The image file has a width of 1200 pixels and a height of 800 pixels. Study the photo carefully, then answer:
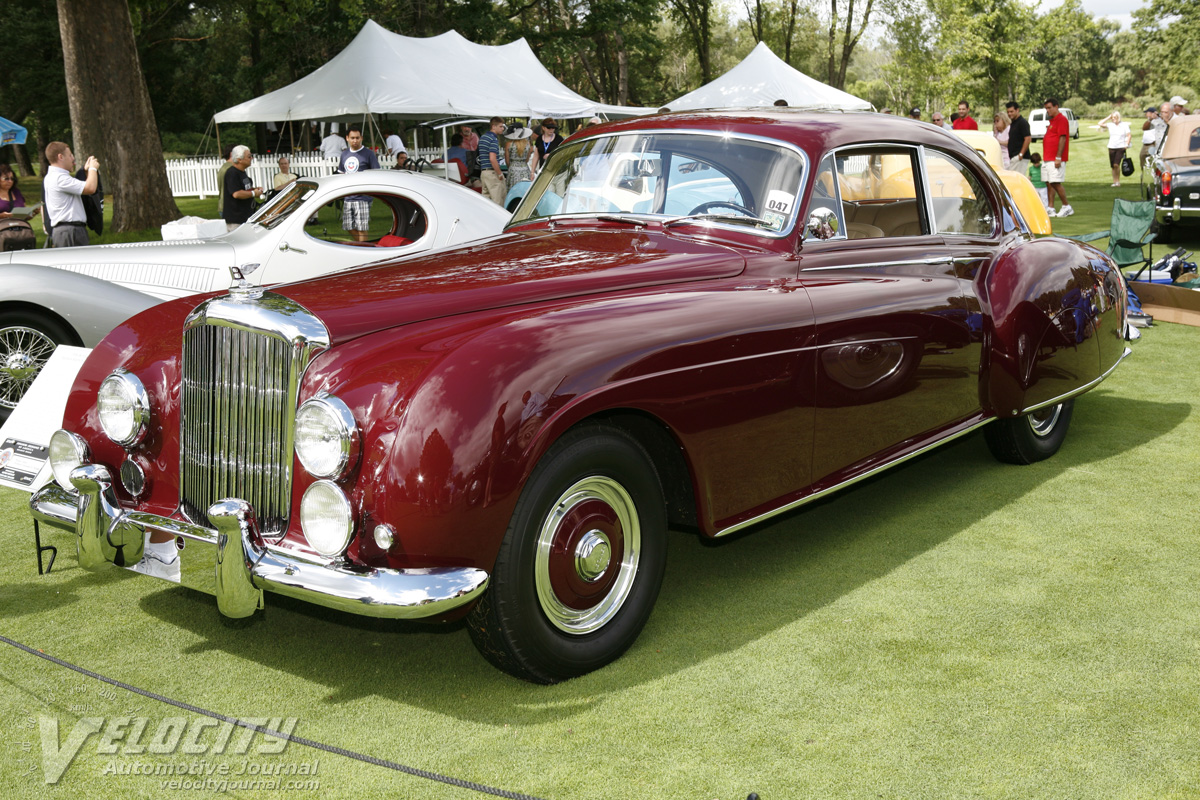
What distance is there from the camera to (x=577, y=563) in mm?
3184

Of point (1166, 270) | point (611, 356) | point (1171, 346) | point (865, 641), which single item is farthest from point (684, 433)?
point (1166, 270)

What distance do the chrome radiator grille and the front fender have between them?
361 cm

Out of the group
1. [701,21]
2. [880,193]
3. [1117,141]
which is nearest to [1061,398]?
[880,193]

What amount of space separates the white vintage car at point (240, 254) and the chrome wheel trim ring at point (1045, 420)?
12.9 ft

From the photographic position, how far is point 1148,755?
2.79 m

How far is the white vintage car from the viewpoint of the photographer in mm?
6406

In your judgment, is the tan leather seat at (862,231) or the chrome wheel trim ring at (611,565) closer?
the chrome wheel trim ring at (611,565)

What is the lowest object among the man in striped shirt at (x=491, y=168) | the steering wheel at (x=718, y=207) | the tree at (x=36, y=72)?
the steering wheel at (x=718, y=207)

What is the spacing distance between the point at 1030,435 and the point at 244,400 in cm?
409

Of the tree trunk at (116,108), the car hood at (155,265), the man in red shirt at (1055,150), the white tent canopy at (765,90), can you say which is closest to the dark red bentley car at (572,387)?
the car hood at (155,265)

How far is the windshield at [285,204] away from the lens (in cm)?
786

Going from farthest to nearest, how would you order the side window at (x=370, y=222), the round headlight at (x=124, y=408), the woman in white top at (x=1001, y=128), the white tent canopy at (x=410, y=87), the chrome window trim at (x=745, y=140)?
the white tent canopy at (x=410, y=87), the woman in white top at (x=1001, y=128), the side window at (x=370, y=222), the chrome window trim at (x=745, y=140), the round headlight at (x=124, y=408)

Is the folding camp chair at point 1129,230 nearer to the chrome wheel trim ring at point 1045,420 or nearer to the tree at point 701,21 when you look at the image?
the chrome wheel trim ring at point 1045,420

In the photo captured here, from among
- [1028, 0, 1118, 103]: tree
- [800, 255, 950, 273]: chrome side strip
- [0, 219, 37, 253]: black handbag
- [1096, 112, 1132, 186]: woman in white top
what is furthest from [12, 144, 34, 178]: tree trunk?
[1028, 0, 1118, 103]: tree
